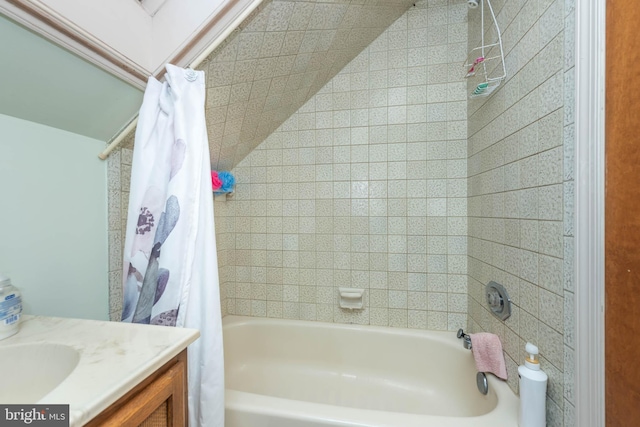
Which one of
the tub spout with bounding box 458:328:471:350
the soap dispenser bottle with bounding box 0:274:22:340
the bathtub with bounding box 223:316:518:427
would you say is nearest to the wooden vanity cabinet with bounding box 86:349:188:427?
the soap dispenser bottle with bounding box 0:274:22:340

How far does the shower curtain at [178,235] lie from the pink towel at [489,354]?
1056 millimetres

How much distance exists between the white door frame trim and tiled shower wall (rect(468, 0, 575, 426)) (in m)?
0.05

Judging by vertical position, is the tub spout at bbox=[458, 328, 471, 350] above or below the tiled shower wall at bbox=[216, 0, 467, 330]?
below

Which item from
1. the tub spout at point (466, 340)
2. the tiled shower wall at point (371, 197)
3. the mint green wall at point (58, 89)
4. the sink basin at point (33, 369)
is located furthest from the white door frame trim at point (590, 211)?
the mint green wall at point (58, 89)

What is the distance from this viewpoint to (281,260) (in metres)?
1.77

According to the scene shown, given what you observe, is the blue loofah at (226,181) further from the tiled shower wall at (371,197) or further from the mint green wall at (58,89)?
the mint green wall at (58,89)

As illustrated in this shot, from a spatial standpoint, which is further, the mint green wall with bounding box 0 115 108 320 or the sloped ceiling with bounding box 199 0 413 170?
the sloped ceiling with bounding box 199 0 413 170

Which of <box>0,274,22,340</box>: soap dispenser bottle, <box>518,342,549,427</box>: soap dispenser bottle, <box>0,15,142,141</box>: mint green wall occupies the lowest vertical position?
<box>518,342,549,427</box>: soap dispenser bottle

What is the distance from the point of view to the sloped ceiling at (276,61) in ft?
3.54

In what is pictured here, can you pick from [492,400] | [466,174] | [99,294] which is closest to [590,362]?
[492,400]

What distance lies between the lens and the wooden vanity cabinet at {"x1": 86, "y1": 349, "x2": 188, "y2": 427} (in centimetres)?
43

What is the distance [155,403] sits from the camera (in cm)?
51

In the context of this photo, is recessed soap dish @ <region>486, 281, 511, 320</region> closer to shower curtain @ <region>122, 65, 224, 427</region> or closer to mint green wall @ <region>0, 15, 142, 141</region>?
shower curtain @ <region>122, 65, 224, 427</region>

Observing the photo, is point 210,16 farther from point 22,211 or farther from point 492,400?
point 492,400
